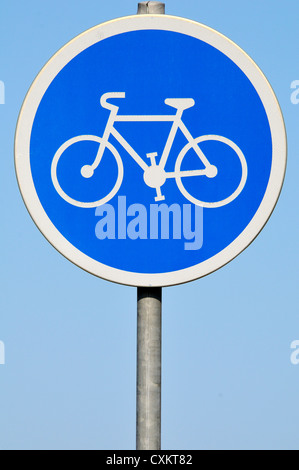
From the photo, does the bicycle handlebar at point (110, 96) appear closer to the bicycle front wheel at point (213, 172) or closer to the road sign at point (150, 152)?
the road sign at point (150, 152)

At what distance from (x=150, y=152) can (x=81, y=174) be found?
250 mm

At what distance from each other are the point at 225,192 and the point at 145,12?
27.0 inches

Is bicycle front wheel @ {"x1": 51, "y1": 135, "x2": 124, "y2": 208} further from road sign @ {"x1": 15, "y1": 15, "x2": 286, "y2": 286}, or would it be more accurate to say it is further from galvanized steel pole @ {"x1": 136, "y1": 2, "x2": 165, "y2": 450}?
galvanized steel pole @ {"x1": 136, "y1": 2, "x2": 165, "y2": 450}

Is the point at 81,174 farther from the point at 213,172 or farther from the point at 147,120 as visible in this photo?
the point at 213,172

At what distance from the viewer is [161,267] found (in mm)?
3311

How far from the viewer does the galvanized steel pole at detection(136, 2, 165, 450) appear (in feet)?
11.1

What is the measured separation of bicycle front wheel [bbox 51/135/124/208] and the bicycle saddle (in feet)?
0.85

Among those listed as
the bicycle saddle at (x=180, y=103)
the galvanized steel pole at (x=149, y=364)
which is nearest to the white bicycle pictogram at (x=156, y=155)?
the bicycle saddle at (x=180, y=103)

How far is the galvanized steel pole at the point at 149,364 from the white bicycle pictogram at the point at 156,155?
0.34 metres
